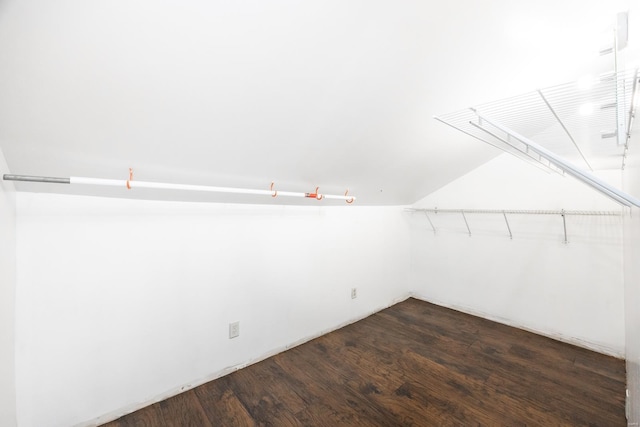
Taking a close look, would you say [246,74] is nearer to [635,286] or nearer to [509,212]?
[635,286]

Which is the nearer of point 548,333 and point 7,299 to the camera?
point 7,299

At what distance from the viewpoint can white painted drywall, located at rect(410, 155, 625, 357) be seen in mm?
2279

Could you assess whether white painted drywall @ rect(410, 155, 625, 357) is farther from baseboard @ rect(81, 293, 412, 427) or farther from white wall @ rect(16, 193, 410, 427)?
white wall @ rect(16, 193, 410, 427)

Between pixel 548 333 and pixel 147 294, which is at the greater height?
pixel 147 294

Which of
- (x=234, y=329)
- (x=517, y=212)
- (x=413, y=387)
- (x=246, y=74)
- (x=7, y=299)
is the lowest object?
(x=413, y=387)

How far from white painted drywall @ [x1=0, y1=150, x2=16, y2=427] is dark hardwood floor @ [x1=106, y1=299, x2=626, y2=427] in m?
0.54

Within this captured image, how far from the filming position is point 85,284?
55.7 inches

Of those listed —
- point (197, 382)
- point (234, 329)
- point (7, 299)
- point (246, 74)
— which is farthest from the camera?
point (234, 329)

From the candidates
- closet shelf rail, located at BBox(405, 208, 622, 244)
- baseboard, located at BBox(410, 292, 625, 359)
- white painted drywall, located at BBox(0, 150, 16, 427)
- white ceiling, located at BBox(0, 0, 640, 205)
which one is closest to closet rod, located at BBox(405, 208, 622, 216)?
closet shelf rail, located at BBox(405, 208, 622, 244)

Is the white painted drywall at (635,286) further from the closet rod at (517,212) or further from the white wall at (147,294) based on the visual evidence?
the white wall at (147,294)

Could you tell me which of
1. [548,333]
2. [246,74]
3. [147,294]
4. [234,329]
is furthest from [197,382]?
[548,333]

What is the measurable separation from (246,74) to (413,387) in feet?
7.02

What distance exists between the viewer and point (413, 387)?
185 centimetres

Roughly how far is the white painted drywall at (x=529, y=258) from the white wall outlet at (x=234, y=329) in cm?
249
